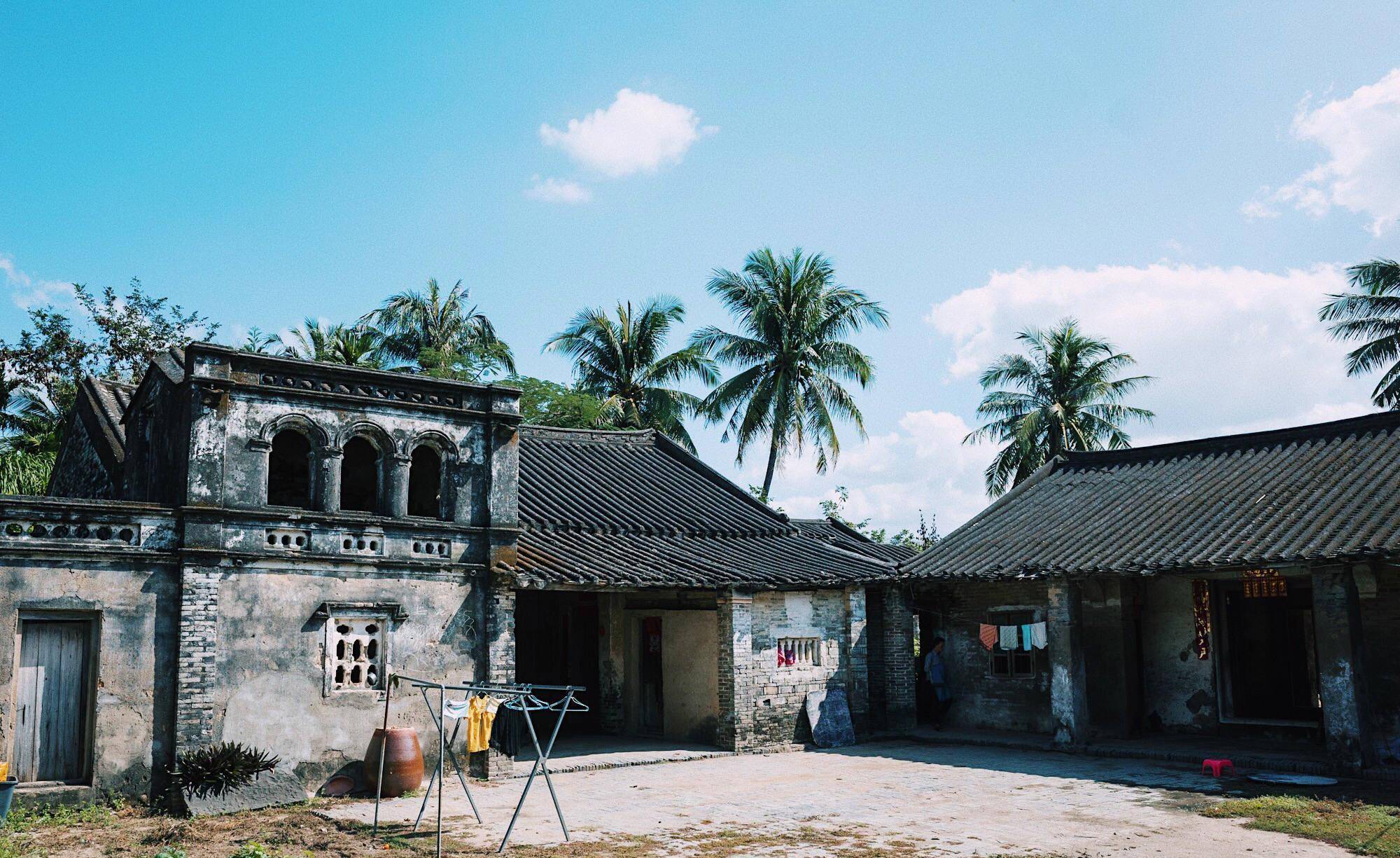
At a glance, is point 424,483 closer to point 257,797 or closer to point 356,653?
point 356,653

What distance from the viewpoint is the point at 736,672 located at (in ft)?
53.1

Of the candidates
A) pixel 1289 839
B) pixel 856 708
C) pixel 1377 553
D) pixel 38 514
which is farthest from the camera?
pixel 856 708

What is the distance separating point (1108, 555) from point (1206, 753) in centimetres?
301

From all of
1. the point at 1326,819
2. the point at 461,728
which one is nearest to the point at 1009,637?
the point at 1326,819

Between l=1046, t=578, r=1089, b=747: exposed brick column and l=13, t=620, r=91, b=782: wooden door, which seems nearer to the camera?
l=13, t=620, r=91, b=782: wooden door

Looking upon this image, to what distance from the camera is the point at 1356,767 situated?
12.6 metres

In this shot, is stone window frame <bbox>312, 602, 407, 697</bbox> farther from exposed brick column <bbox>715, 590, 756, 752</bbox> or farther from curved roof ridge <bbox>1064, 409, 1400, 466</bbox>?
curved roof ridge <bbox>1064, 409, 1400, 466</bbox>

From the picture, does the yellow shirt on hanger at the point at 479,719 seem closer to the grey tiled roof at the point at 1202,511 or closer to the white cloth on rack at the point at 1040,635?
the grey tiled roof at the point at 1202,511

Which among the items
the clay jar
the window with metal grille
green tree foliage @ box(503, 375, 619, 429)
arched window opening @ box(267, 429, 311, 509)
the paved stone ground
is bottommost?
the paved stone ground

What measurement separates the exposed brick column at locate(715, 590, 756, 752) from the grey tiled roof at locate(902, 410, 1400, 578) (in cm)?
333

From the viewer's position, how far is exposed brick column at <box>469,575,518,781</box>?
549 inches

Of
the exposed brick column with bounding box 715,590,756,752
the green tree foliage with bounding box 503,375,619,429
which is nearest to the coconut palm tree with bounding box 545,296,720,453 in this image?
the green tree foliage with bounding box 503,375,619,429

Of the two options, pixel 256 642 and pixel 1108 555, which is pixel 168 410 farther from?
pixel 1108 555

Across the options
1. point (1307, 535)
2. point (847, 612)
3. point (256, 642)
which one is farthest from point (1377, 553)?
point (256, 642)
